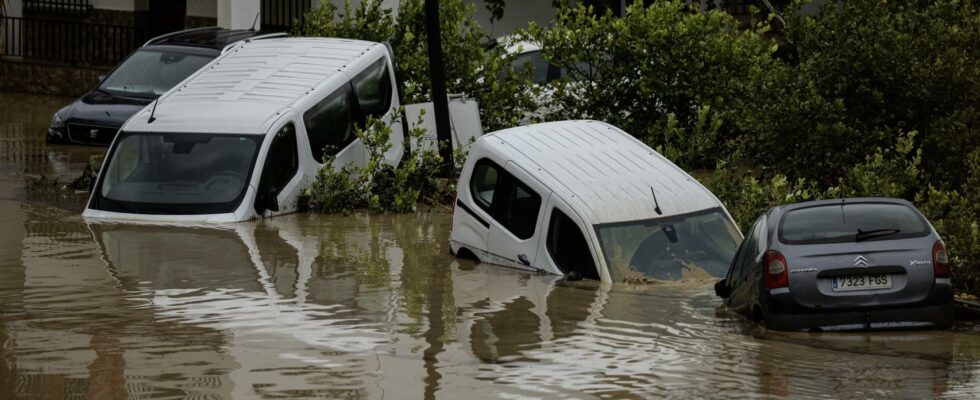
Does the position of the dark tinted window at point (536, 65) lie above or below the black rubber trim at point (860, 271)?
above

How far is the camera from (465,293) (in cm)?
1287

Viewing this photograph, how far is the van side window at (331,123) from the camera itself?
58.8 feet

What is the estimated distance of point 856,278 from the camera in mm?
11125

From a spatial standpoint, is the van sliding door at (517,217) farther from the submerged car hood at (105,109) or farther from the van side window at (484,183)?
the submerged car hood at (105,109)

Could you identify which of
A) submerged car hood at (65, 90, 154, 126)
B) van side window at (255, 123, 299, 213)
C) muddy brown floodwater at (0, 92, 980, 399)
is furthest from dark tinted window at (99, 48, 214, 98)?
muddy brown floodwater at (0, 92, 980, 399)

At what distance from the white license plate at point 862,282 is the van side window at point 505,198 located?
3433mm

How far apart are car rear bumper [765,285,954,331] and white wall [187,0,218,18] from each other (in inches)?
1107

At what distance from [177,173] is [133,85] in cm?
717

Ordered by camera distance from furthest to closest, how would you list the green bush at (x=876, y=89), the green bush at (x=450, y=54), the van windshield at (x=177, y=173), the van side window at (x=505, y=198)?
the green bush at (x=450, y=54)
the van windshield at (x=177, y=173)
the green bush at (x=876, y=89)
the van side window at (x=505, y=198)

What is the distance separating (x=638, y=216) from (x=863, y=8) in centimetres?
455

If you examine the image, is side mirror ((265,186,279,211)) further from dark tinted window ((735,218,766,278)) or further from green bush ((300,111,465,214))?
dark tinted window ((735,218,766,278))

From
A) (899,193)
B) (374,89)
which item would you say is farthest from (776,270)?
(374,89)

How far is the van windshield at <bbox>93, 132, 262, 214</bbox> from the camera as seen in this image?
1653cm

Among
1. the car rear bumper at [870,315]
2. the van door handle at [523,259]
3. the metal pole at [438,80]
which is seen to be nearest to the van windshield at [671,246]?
the van door handle at [523,259]
